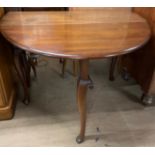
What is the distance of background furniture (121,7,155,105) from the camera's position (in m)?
1.36

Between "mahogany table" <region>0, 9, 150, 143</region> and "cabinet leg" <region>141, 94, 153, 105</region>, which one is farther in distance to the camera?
"cabinet leg" <region>141, 94, 153, 105</region>

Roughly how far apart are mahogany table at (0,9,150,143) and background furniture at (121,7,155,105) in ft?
0.25

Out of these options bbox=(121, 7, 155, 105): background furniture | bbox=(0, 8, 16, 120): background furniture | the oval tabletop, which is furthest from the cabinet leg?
bbox=(0, 8, 16, 120): background furniture

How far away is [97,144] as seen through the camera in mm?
1317

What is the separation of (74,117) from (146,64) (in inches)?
25.7

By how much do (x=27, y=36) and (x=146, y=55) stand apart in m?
0.86

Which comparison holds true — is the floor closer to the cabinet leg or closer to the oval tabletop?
the cabinet leg

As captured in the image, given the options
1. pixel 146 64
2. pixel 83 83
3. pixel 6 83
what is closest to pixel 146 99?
pixel 146 64

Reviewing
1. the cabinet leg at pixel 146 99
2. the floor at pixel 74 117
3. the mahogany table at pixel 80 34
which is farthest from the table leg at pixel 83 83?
the cabinet leg at pixel 146 99

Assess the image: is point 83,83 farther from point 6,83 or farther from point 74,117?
point 6,83

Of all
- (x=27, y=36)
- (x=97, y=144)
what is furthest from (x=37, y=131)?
(x=27, y=36)

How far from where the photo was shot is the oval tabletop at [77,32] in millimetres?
958
